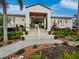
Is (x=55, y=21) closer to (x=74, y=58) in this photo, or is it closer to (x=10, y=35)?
(x=10, y=35)

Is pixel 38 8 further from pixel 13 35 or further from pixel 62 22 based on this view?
pixel 62 22

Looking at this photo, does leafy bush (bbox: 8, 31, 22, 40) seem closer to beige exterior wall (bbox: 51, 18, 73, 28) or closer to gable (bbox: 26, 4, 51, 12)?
gable (bbox: 26, 4, 51, 12)

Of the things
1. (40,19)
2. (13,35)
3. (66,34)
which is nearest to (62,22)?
(40,19)

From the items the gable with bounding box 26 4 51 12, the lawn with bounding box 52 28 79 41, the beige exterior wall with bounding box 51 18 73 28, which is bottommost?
the lawn with bounding box 52 28 79 41

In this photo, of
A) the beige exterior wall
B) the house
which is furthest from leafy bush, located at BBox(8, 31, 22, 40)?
the beige exterior wall

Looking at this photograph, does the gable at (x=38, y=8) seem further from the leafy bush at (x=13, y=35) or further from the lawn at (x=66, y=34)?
the leafy bush at (x=13, y=35)

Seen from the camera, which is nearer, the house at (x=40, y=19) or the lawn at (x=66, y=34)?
the lawn at (x=66, y=34)

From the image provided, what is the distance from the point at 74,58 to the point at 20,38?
1878cm

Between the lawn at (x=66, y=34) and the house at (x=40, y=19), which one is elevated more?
the house at (x=40, y=19)

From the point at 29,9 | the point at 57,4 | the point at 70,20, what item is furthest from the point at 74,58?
the point at 57,4

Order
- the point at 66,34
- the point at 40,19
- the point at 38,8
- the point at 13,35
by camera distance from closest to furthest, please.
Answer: the point at 13,35 → the point at 66,34 → the point at 38,8 → the point at 40,19

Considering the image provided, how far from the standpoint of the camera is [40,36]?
80.0 feet

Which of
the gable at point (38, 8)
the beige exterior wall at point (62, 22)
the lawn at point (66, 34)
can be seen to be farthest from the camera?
the beige exterior wall at point (62, 22)

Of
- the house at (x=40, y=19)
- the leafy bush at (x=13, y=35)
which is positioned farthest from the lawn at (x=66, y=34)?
the leafy bush at (x=13, y=35)
